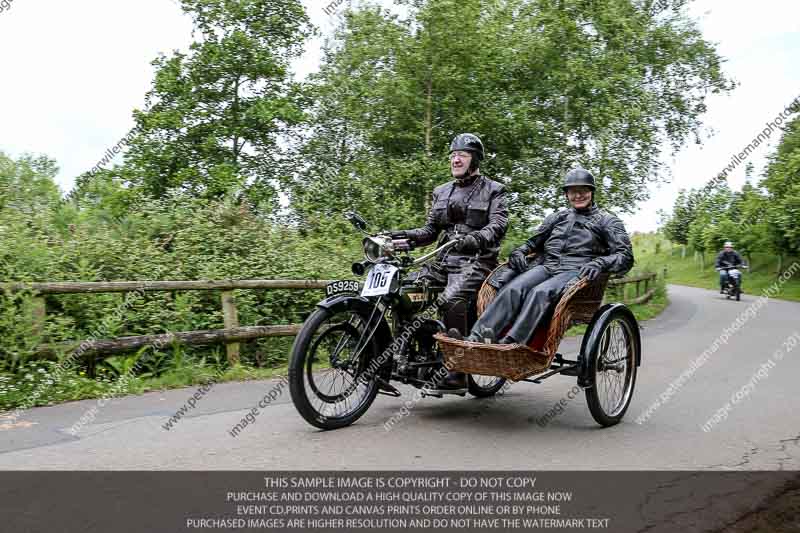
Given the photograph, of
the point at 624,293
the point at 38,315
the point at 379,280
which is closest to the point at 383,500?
the point at 379,280

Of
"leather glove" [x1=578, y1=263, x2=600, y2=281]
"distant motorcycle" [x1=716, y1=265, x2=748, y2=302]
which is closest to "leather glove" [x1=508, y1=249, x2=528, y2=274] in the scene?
"leather glove" [x1=578, y1=263, x2=600, y2=281]

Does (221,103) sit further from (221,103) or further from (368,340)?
(368,340)

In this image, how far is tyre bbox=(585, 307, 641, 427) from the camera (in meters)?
5.48

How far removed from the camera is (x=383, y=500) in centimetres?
379

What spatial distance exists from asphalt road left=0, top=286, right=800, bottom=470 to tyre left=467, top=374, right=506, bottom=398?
0.43ft

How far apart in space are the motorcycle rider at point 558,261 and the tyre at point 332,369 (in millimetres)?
857

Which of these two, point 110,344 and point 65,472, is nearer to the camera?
point 65,472

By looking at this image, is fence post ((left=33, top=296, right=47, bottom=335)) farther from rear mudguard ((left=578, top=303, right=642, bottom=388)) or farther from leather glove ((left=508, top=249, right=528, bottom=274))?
rear mudguard ((left=578, top=303, right=642, bottom=388))

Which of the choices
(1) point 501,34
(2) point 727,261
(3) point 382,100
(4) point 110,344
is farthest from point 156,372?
(2) point 727,261

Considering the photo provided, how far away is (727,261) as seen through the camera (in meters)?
25.8

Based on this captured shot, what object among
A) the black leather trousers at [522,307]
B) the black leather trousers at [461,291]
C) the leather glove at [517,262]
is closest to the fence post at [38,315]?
the black leather trousers at [461,291]

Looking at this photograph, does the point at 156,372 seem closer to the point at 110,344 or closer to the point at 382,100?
the point at 110,344

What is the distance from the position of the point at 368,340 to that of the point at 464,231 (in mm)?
1387

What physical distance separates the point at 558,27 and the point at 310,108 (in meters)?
8.02
